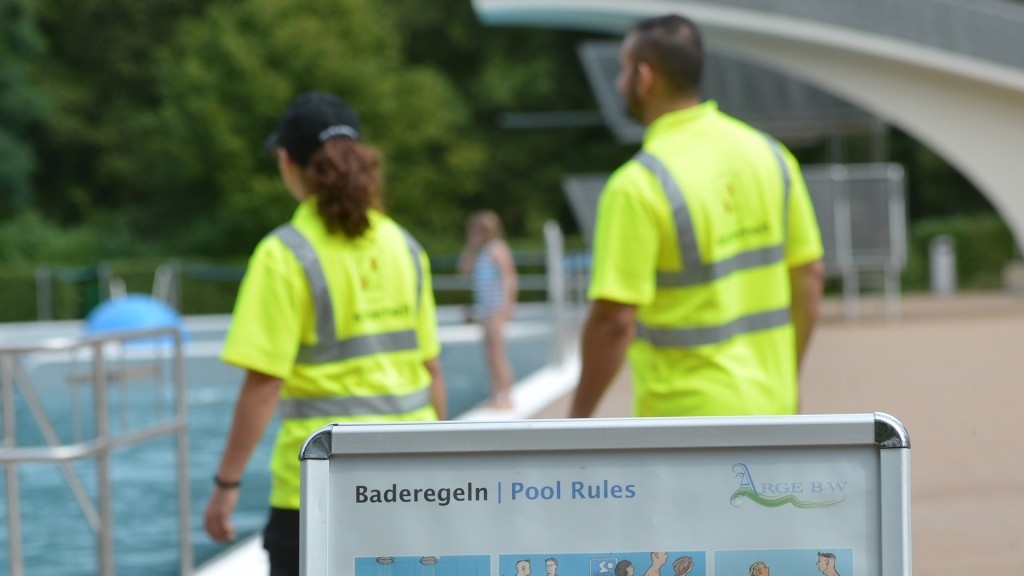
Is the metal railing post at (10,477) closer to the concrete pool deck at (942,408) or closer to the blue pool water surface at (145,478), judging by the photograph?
the blue pool water surface at (145,478)

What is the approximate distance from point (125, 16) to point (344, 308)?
49.2m

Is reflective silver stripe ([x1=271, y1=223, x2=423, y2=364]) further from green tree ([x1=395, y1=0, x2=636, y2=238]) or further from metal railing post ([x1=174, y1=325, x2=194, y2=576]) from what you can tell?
green tree ([x1=395, y1=0, x2=636, y2=238])

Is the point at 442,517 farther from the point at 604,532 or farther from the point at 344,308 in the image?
the point at 344,308

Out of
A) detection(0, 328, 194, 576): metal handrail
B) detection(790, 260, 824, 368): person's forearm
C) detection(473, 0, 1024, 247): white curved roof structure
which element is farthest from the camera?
detection(473, 0, 1024, 247): white curved roof structure

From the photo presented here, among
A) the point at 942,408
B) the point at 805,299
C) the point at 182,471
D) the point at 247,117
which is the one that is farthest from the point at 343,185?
the point at 247,117

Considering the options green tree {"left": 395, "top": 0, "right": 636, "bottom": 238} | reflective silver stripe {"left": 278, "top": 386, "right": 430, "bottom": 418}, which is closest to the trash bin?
green tree {"left": 395, "top": 0, "right": 636, "bottom": 238}

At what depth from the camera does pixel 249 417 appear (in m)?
3.44

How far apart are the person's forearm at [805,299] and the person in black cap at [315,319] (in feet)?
3.28

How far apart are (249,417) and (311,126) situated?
0.69m

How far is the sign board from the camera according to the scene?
2.05 meters

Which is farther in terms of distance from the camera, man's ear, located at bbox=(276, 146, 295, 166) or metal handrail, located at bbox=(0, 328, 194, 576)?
metal handrail, located at bbox=(0, 328, 194, 576)

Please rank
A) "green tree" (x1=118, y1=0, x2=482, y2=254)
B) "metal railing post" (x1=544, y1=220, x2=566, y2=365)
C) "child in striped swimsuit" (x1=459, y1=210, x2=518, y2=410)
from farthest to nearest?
1. "green tree" (x1=118, y1=0, x2=482, y2=254)
2. "metal railing post" (x1=544, y1=220, x2=566, y2=365)
3. "child in striped swimsuit" (x1=459, y1=210, x2=518, y2=410)

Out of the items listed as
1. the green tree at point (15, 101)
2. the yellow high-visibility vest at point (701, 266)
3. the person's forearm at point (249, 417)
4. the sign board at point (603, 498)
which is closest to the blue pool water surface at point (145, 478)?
the person's forearm at point (249, 417)

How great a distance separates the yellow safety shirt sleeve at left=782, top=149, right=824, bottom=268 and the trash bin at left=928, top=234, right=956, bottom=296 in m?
31.9
